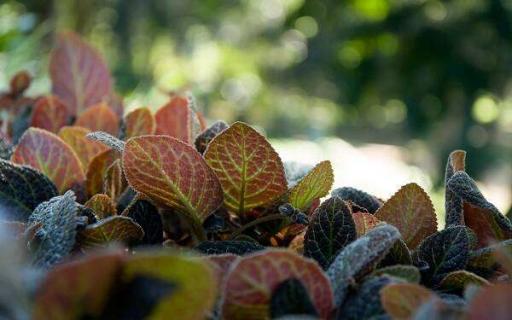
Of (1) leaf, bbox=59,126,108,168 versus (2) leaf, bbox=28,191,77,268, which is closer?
(2) leaf, bbox=28,191,77,268

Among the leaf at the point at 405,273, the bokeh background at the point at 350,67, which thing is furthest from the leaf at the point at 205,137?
the bokeh background at the point at 350,67

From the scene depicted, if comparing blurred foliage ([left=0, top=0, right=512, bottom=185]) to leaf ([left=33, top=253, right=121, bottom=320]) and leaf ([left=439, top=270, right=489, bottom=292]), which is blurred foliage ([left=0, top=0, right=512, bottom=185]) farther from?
leaf ([left=33, top=253, right=121, bottom=320])

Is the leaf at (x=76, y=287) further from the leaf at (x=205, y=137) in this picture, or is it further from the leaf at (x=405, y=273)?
the leaf at (x=205, y=137)

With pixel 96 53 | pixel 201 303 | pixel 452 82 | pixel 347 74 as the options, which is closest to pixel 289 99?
pixel 347 74

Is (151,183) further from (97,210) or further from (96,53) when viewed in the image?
(96,53)

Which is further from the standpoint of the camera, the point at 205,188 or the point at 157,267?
the point at 205,188

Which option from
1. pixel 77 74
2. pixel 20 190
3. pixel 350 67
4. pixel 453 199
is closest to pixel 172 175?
pixel 20 190

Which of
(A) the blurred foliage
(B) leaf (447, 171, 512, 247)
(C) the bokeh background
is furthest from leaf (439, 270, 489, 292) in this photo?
(C) the bokeh background
